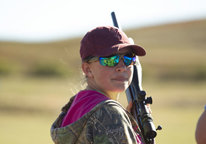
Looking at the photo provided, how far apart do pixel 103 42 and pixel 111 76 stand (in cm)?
28

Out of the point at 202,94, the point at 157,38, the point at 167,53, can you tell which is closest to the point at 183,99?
the point at 202,94

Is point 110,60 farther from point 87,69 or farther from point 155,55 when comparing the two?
point 155,55

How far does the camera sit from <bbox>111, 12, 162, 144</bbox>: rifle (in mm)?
3809

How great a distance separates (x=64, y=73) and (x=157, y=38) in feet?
96.5

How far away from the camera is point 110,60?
139 inches

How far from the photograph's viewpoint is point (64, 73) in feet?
172

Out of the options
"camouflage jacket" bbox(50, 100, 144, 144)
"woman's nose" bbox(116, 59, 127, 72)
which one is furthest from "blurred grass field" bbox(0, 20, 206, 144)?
"camouflage jacket" bbox(50, 100, 144, 144)

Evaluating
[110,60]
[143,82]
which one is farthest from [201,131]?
[143,82]

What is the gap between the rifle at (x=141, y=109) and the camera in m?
3.81

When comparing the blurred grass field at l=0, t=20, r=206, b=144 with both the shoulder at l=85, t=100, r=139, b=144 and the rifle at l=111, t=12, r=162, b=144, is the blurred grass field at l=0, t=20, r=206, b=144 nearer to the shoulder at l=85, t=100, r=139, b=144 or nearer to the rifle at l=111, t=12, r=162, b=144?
the rifle at l=111, t=12, r=162, b=144

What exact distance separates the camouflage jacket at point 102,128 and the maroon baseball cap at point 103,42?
468 millimetres

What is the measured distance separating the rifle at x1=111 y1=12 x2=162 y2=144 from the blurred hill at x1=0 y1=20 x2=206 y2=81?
34.1m

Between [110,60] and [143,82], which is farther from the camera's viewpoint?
[143,82]

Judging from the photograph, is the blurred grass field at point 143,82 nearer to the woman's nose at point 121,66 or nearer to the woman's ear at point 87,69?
the woman's ear at point 87,69
